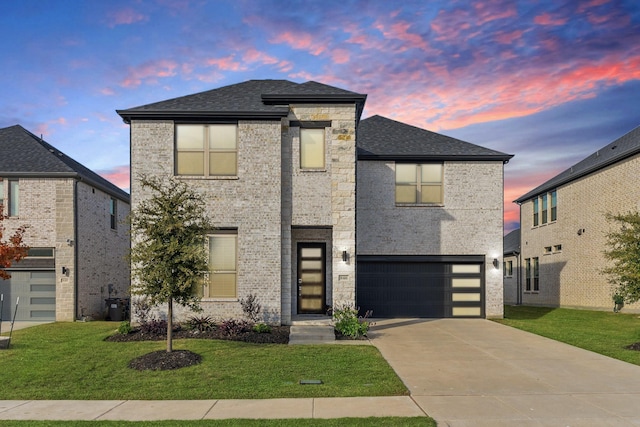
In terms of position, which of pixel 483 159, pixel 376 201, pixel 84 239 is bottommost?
pixel 84 239

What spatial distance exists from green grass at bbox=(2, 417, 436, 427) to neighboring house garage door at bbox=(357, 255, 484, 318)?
43.3 ft

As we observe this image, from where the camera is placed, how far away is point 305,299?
717 inches

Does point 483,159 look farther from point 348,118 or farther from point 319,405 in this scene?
point 319,405

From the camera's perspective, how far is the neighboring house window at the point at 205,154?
16.6 m

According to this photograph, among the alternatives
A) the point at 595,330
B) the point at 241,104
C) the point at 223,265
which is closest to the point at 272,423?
the point at 223,265

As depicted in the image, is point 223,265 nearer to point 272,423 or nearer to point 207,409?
point 207,409

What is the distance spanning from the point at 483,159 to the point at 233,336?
1217 centimetres

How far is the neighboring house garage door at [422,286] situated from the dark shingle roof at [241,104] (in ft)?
22.0

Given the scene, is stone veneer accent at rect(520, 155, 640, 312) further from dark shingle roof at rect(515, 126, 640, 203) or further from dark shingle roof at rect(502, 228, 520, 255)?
dark shingle roof at rect(502, 228, 520, 255)

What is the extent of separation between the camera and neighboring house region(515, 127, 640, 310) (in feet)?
79.5

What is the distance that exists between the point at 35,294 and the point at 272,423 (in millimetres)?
16440

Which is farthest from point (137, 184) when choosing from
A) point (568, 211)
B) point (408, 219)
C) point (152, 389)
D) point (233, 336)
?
point (568, 211)

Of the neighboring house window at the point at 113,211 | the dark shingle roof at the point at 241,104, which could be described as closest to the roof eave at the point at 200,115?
the dark shingle roof at the point at 241,104

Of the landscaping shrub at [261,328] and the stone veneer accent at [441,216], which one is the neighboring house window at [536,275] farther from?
the landscaping shrub at [261,328]
